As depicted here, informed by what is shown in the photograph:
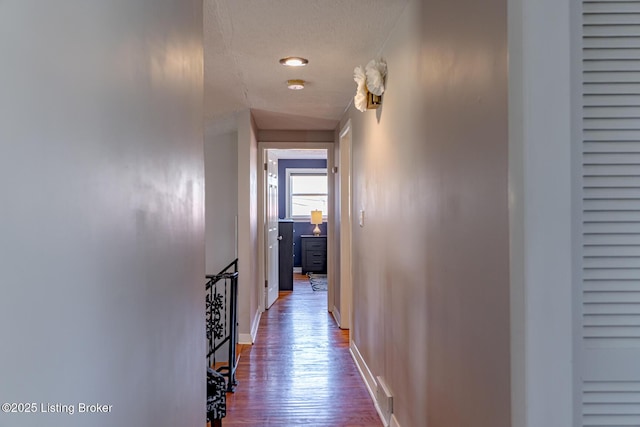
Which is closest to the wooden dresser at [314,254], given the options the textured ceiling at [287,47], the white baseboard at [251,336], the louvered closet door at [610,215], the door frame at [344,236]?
the door frame at [344,236]

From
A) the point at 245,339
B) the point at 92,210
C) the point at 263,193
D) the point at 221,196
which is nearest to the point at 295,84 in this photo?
the point at 263,193

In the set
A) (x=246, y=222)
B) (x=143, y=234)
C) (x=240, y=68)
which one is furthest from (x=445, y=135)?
(x=246, y=222)

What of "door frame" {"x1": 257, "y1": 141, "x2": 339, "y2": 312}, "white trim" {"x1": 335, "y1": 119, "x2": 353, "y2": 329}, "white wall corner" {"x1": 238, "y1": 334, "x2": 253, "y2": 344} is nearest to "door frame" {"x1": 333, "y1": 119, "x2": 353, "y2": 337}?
"white trim" {"x1": 335, "y1": 119, "x2": 353, "y2": 329}

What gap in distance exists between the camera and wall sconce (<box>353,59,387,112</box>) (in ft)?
8.48

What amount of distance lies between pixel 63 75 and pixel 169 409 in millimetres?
977

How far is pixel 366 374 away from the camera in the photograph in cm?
327

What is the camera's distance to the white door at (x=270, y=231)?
556 centimetres

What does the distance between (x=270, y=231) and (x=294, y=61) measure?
10.5 ft

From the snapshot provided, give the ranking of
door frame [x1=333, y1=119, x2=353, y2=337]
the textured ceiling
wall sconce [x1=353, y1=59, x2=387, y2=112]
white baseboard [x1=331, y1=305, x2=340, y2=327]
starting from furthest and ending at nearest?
white baseboard [x1=331, y1=305, x2=340, y2=327], door frame [x1=333, y1=119, x2=353, y2=337], wall sconce [x1=353, y1=59, x2=387, y2=112], the textured ceiling

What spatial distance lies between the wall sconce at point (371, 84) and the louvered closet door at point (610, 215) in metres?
1.60

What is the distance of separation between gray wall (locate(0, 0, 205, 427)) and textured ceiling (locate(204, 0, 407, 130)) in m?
0.95

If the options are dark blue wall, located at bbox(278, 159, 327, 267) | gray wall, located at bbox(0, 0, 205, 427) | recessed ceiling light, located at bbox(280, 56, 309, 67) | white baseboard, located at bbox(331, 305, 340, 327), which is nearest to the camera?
gray wall, located at bbox(0, 0, 205, 427)

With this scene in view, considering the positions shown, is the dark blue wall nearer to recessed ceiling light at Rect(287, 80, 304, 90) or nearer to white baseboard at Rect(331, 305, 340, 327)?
white baseboard at Rect(331, 305, 340, 327)

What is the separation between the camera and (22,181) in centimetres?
57
